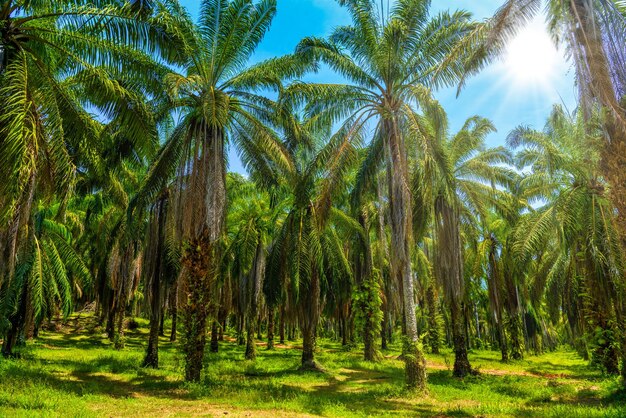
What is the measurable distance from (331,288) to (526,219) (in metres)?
9.95

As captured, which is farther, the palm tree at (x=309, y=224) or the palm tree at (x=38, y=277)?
the palm tree at (x=38, y=277)

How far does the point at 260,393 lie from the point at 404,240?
6837 millimetres

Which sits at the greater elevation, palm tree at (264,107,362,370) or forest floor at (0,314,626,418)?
palm tree at (264,107,362,370)

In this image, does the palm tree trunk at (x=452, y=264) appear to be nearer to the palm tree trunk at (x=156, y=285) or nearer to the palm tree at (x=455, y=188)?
the palm tree at (x=455, y=188)

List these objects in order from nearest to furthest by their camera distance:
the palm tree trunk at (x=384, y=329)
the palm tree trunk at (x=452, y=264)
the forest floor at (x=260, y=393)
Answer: the forest floor at (x=260, y=393), the palm tree trunk at (x=452, y=264), the palm tree trunk at (x=384, y=329)

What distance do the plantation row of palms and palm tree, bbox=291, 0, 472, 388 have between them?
78mm

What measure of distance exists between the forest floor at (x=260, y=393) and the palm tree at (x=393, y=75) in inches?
116

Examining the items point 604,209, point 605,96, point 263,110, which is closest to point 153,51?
point 263,110

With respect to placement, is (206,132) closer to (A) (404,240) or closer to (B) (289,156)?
(B) (289,156)

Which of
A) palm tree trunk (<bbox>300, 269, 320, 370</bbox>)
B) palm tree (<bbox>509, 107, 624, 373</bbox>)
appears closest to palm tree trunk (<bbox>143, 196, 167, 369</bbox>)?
palm tree trunk (<bbox>300, 269, 320, 370</bbox>)

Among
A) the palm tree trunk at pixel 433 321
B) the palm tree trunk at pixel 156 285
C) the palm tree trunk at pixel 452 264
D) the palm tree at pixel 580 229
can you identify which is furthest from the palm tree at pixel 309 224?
the palm tree trunk at pixel 433 321

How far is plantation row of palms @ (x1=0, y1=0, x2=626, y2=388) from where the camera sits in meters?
9.88

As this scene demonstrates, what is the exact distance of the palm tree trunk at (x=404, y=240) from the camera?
13766 millimetres

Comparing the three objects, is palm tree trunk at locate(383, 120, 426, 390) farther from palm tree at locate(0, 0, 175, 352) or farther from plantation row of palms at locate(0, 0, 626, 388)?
palm tree at locate(0, 0, 175, 352)
